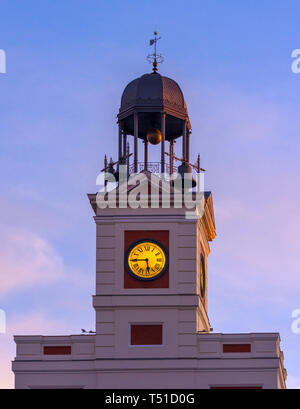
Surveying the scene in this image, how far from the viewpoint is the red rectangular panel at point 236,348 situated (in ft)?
222

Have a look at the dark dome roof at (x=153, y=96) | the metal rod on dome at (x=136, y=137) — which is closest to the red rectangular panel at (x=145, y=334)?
the metal rod on dome at (x=136, y=137)

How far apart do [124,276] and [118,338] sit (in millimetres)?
2626

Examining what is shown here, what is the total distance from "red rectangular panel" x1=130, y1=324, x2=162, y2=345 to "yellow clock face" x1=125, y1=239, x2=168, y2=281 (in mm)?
2019

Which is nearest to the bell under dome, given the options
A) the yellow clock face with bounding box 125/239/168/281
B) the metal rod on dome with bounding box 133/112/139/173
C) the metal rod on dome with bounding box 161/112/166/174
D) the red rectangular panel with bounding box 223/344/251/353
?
the metal rod on dome with bounding box 161/112/166/174

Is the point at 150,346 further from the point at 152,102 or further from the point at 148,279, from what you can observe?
the point at 152,102

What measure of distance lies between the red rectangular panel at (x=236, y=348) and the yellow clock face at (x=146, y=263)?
13.5ft

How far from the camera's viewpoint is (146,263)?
6838 cm

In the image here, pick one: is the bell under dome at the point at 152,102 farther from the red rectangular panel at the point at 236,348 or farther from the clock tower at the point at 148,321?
the red rectangular panel at the point at 236,348

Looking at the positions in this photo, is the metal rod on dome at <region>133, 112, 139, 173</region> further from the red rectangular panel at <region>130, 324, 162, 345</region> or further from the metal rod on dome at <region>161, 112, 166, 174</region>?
the red rectangular panel at <region>130, 324, 162, 345</region>

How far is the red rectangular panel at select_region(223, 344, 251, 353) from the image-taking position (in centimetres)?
6756
